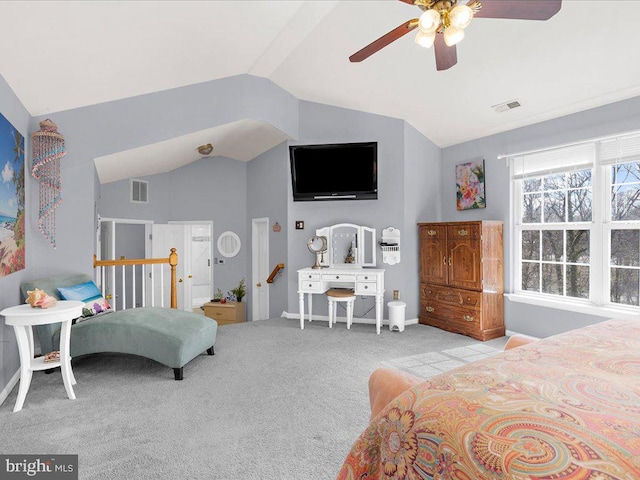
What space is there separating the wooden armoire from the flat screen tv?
101 centimetres

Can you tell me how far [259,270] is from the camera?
611cm

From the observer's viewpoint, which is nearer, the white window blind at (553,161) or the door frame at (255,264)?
the white window blind at (553,161)

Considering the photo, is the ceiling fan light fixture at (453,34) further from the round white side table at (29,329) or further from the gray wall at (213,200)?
the gray wall at (213,200)

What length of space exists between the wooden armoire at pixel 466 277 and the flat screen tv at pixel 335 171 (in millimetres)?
1010

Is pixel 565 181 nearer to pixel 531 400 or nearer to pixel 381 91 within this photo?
pixel 381 91

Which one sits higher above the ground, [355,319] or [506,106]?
[506,106]

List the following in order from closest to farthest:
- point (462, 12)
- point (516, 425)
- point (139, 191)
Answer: point (516, 425) < point (462, 12) < point (139, 191)

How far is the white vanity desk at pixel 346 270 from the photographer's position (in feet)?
14.5

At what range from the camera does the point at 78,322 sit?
308 cm

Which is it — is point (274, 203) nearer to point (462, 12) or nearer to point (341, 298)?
point (341, 298)

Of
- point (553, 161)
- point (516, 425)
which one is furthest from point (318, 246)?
point (516, 425)

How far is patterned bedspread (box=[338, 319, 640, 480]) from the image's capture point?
0.60m

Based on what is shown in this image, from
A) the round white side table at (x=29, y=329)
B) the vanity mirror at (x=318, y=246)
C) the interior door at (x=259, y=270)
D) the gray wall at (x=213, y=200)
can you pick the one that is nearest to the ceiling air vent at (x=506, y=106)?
the vanity mirror at (x=318, y=246)

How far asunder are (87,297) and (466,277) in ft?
13.1
